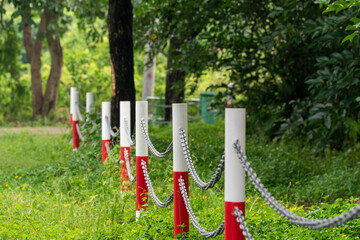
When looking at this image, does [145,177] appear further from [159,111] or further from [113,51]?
[159,111]

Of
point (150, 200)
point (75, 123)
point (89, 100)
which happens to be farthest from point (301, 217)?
point (75, 123)

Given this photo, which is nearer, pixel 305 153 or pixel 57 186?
pixel 57 186

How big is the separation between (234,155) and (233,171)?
0.10 m

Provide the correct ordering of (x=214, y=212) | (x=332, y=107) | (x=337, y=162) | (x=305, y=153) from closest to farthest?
1. (x=214, y=212)
2. (x=332, y=107)
3. (x=337, y=162)
4. (x=305, y=153)

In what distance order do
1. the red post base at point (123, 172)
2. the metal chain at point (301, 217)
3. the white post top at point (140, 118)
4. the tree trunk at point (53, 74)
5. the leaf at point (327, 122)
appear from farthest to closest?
the tree trunk at point (53, 74) → the leaf at point (327, 122) → the red post base at point (123, 172) → the white post top at point (140, 118) → the metal chain at point (301, 217)

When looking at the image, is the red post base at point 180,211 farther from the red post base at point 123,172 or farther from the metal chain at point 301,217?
the red post base at point 123,172

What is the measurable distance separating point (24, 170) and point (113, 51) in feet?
8.33

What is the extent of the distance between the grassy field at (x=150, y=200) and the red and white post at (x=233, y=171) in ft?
4.19

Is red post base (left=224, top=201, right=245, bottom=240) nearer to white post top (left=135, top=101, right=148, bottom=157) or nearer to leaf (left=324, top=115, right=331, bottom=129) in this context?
white post top (left=135, top=101, right=148, bottom=157)

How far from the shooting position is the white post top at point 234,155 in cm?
357

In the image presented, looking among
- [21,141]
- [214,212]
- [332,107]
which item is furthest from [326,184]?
[21,141]

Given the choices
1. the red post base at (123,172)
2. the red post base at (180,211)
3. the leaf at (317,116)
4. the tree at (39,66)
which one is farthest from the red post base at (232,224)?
the tree at (39,66)

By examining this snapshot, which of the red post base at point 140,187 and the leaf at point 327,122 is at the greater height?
the leaf at point 327,122

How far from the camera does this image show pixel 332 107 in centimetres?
962
